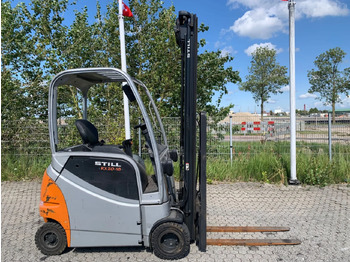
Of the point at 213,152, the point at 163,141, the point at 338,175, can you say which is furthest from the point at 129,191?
the point at 338,175

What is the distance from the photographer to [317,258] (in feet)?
11.4

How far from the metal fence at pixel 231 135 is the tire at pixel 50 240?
16.2 ft

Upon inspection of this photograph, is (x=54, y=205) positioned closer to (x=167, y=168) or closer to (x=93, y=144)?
(x=93, y=144)

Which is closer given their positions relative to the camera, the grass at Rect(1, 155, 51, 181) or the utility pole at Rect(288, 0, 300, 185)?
the utility pole at Rect(288, 0, 300, 185)

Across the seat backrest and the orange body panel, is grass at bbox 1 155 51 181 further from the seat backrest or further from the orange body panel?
the seat backrest

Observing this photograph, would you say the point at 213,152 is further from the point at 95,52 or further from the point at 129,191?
the point at 95,52

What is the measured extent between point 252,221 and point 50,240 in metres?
3.41

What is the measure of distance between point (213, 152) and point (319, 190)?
125 inches

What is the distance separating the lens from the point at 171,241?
11.2 feet

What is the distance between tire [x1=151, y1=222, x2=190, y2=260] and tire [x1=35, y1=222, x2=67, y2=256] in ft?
4.22

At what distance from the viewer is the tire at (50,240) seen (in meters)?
3.50

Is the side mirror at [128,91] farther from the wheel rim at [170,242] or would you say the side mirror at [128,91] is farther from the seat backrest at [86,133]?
the wheel rim at [170,242]

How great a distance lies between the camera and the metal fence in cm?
804

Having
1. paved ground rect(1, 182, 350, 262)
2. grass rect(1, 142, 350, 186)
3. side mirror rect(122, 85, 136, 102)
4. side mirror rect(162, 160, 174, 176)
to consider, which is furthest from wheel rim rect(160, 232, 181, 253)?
grass rect(1, 142, 350, 186)
